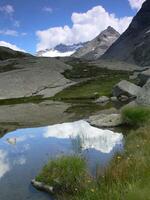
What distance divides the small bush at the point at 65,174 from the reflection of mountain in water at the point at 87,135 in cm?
577

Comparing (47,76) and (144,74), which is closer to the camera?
(144,74)

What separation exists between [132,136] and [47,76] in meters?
67.3

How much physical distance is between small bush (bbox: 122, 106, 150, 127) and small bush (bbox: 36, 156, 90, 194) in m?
13.1

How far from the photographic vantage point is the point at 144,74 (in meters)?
61.7

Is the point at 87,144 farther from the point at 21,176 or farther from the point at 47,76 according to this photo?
the point at 47,76

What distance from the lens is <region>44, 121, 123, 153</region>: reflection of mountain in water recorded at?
2205 centimetres

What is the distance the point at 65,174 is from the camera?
47.6ft

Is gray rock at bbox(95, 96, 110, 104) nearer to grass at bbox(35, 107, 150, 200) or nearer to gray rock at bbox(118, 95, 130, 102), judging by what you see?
gray rock at bbox(118, 95, 130, 102)

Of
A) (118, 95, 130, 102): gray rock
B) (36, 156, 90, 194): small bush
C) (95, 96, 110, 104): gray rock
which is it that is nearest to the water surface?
(36, 156, 90, 194): small bush

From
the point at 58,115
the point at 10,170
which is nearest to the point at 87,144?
the point at 10,170

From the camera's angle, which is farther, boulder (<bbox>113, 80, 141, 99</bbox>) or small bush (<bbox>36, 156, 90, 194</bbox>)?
boulder (<bbox>113, 80, 141, 99</bbox>)

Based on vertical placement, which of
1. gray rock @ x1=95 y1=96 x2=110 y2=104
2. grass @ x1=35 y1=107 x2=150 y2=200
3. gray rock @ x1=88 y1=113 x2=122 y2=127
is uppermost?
grass @ x1=35 y1=107 x2=150 y2=200

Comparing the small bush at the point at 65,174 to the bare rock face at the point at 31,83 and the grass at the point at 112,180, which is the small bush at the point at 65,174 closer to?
the grass at the point at 112,180

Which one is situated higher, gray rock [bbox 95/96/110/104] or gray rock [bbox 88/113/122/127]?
gray rock [bbox 88/113/122/127]
